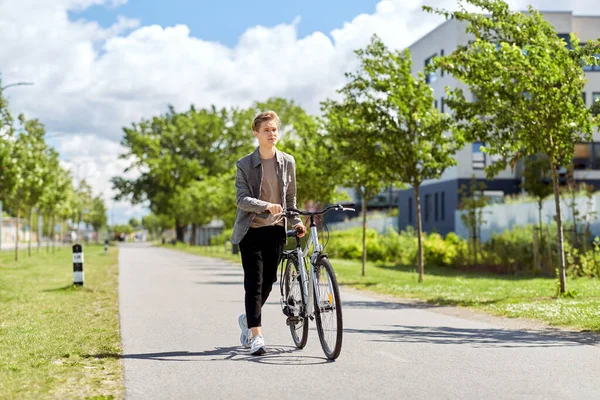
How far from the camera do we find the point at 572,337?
31.7ft

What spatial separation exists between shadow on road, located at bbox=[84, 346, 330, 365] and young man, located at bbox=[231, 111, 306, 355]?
0.54ft

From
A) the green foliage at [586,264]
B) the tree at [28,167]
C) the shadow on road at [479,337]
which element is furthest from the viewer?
the tree at [28,167]

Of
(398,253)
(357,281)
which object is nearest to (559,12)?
(398,253)

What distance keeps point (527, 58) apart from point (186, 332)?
7.58 m

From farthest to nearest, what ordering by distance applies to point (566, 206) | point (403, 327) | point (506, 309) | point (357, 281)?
point (566, 206), point (357, 281), point (506, 309), point (403, 327)

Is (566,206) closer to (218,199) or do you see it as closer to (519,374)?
(519,374)

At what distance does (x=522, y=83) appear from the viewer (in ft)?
47.7

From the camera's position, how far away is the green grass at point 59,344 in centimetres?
625

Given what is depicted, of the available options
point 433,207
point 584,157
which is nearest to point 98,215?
point 433,207

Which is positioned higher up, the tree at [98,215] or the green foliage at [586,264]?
the tree at [98,215]

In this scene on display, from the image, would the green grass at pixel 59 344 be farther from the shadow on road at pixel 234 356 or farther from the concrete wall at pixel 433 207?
the concrete wall at pixel 433 207

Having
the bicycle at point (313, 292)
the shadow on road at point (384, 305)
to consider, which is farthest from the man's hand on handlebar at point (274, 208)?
the shadow on road at point (384, 305)

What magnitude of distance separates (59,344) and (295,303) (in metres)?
2.45

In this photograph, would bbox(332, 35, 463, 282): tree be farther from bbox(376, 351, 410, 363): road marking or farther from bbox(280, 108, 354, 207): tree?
bbox(376, 351, 410, 363): road marking
